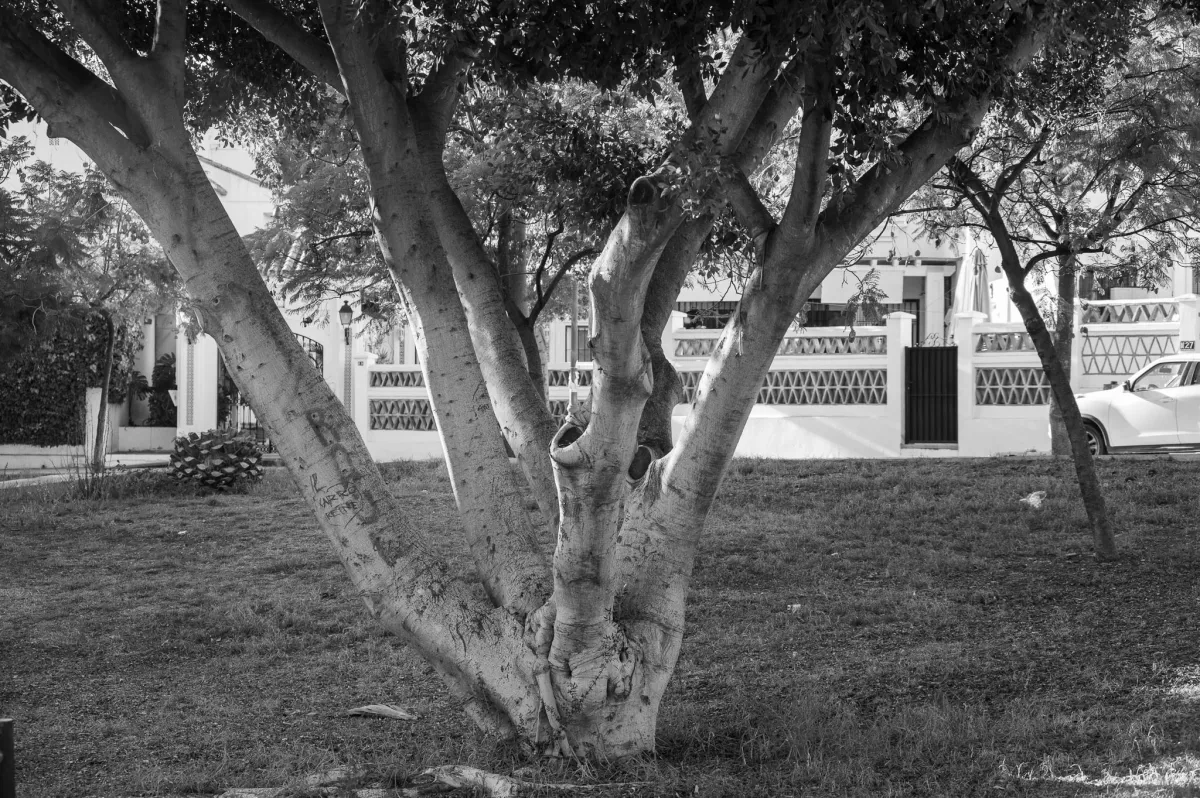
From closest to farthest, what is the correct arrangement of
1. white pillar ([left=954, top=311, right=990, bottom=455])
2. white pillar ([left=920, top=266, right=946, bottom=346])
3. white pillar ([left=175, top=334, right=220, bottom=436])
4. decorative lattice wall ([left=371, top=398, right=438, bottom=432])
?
1. white pillar ([left=954, top=311, right=990, bottom=455])
2. decorative lattice wall ([left=371, top=398, right=438, bottom=432])
3. white pillar ([left=175, top=334, right=220, bottom=436])
4. white pillar ([left=920, top=266, right=946, bottom=346])

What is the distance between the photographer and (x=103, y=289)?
1738 centimetres

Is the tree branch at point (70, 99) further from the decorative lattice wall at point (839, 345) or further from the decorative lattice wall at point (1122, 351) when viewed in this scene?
the decorative lattice wall at point (1122, 351)

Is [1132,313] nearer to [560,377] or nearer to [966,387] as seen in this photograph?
[966,387]

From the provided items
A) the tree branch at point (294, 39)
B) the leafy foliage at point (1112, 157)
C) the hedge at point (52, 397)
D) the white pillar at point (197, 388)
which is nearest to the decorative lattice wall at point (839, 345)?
the leafy foliage at point (1112, 157)

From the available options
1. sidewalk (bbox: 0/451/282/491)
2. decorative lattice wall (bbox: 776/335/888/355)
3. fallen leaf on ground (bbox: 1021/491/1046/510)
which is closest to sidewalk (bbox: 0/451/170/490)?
sidewalk (bbox: 0/451/282/491)

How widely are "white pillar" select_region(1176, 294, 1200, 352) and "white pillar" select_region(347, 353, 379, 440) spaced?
523 inches

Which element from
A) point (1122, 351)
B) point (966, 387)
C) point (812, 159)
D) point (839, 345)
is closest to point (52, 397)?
point (839, 345)

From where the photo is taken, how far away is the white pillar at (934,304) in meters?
28.9

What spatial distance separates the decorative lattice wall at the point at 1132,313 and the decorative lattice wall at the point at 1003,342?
1274mm

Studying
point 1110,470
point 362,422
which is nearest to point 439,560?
point 1110,470

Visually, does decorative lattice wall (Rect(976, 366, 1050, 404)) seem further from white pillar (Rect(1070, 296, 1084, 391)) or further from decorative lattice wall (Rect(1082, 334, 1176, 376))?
decorative lattice wall (Rect(1082, 334, 1176, 376))

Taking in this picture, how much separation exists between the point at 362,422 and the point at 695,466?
55.4ft

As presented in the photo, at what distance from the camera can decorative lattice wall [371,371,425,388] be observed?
68.5ft

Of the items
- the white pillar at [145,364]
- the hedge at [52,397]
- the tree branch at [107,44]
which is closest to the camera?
the tree branch at [107,44]
